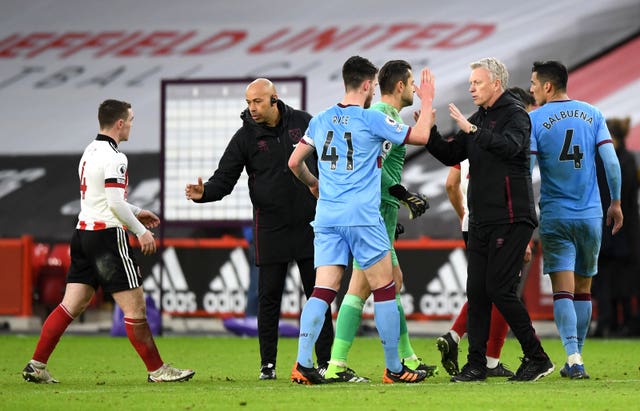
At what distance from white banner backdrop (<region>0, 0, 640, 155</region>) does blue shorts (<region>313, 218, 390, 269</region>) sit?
1487cm

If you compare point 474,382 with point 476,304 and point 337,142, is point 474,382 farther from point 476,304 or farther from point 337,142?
point 337,142

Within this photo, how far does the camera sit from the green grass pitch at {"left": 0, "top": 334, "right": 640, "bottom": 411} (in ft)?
25.3

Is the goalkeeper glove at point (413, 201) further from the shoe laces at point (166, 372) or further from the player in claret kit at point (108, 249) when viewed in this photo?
the shoe laces at point (166, 372)

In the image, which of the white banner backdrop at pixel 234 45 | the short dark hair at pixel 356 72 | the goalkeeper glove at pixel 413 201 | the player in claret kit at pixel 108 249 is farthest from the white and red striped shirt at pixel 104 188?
the white banner backdrop at pixel 234 45

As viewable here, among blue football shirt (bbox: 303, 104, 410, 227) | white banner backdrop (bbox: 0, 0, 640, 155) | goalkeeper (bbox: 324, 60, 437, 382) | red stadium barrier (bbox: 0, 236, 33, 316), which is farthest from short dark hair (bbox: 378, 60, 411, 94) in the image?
white banner backdrop (bbox: 0, 0, 640, 155)

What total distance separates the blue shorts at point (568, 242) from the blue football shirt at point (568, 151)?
57mm

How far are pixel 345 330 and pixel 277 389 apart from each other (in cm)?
65

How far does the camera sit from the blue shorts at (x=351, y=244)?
8789mm

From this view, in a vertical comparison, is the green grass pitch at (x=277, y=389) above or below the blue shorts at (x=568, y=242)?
below

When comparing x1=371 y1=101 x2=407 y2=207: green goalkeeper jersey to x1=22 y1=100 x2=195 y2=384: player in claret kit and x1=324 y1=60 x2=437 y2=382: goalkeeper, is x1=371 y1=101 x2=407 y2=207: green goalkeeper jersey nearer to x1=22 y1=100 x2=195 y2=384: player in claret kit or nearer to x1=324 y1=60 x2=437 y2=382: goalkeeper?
x1=324 y1=60 x2=437 y2=382: goalkeeper

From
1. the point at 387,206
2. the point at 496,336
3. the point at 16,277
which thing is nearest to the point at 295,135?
the point at 387,206

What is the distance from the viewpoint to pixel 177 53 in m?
26.0

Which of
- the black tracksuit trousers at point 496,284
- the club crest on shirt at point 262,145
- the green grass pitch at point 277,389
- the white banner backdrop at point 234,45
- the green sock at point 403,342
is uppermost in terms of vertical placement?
the white banner backdrop at point 234,45

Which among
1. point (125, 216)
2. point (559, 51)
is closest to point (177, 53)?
point (559, 51)
